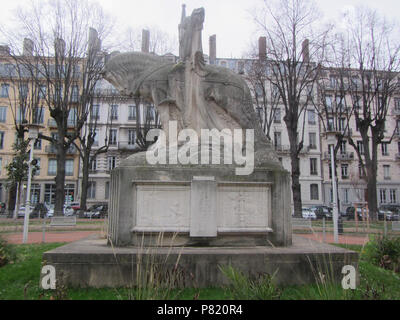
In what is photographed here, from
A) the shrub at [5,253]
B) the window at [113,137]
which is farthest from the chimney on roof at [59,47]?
the window at [113,137]

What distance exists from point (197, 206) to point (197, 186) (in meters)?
0.36

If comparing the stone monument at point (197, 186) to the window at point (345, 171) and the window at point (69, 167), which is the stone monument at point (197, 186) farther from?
the window at point (345, 171)

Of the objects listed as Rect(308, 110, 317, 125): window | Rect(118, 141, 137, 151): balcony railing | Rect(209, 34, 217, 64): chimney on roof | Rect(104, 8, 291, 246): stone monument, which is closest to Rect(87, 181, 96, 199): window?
Rect(118, 141, 137, 151): balcony railing

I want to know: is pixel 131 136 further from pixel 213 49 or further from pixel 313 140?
pixel 313 140

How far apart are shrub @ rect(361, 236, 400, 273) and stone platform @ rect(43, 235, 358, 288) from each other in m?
2.60

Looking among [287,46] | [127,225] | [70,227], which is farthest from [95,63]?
[127,225]

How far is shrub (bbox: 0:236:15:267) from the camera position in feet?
22.8

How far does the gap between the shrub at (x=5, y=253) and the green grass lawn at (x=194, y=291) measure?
0.17 m

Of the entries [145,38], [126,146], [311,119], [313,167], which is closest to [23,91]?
[145,38]

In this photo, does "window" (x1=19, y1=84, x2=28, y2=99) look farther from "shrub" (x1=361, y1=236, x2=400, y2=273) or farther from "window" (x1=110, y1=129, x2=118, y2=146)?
"shrub" (x1=361, y1=236, x2=400, y2=273)

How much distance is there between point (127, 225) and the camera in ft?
19.1

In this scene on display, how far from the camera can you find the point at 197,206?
5.82m

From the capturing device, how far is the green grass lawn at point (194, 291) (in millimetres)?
3596

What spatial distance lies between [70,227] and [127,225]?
15.5 metres
